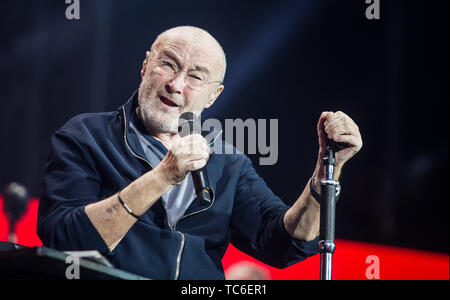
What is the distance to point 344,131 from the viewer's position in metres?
1.46

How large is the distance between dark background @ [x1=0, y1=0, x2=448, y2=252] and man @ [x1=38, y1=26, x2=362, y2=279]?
1.80 m

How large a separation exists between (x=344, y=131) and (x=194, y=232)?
1.96 ft

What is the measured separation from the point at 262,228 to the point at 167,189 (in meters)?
0.55

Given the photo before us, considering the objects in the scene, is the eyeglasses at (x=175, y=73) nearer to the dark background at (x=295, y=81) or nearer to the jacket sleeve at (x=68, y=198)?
the jacket sleeve at (x=68, y=198)

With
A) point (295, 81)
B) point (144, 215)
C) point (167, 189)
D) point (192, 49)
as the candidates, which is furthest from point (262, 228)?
point (295, 81)

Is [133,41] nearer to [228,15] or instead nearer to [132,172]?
[228,15]

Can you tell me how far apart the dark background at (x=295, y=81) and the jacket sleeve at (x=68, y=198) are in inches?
82.5

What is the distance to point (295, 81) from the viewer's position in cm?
409

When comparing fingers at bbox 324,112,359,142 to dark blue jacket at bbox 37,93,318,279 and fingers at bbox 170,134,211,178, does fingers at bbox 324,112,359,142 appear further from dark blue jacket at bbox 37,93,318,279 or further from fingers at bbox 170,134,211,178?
dark blue jacket at bbox 37,93,318,279

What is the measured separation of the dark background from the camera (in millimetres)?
3854

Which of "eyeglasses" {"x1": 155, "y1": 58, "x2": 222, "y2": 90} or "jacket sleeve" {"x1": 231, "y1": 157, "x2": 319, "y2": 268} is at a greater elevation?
"eyeglasses" {"x1": 155, "y1": 58, "x2": 222, "y2": 90}

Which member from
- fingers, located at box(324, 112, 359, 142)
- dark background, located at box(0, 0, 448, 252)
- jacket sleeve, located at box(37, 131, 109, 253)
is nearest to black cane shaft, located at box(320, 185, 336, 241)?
fingers, located at box(324, 112, 359, 142)

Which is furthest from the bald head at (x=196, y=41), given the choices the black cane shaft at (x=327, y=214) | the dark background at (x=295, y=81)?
the dark background at (x=295, y=81)

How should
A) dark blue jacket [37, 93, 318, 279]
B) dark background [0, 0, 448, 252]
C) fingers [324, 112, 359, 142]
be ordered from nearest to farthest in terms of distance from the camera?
1. fingers [324, 112, 359, 142]
2. dark blue jacket [37, 93, 318, 279]
3. dark background [0, 0, 448, 252]
